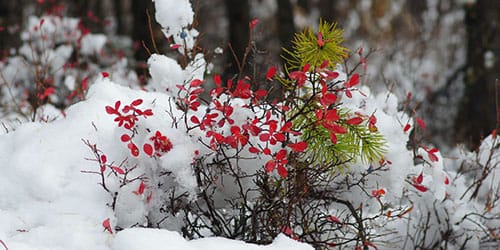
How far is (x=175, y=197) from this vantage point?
2871 millimetres

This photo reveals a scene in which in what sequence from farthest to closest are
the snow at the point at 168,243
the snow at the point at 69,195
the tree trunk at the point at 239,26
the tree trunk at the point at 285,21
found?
the tree trunk at the point at 239,26 → the tree trunk at the point at 285,21 → the snow at the point at 69,195 → the snow at the point at 168,243

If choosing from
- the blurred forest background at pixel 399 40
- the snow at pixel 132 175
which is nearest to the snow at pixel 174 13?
the snow at pixel 132 175

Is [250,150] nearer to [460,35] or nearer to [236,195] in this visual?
[236,195]

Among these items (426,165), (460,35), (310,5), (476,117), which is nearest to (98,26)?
(310,5)

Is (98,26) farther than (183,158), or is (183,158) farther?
(98,26)

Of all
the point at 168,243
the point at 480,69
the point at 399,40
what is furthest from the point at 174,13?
the point at 399,40

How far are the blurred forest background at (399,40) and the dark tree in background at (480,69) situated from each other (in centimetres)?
1

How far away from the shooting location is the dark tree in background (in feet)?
22.2

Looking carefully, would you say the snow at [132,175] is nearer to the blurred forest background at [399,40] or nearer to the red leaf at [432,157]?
the red leaf at [432,157]

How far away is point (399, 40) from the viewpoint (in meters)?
11.6

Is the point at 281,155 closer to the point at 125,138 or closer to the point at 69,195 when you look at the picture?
the point at 125,138

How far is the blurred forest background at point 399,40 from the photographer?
6.92 meters

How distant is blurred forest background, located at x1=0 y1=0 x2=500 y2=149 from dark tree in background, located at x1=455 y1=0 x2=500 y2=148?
1 centimetres

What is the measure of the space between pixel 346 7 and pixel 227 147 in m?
12.5
